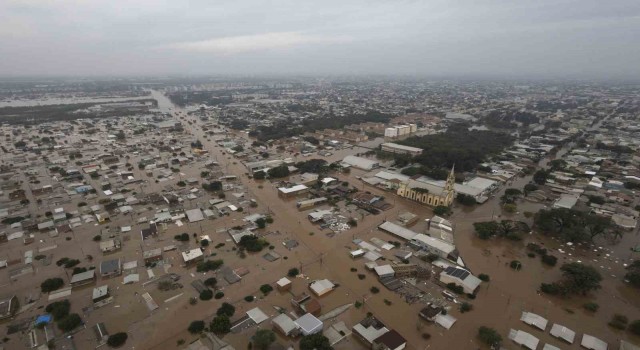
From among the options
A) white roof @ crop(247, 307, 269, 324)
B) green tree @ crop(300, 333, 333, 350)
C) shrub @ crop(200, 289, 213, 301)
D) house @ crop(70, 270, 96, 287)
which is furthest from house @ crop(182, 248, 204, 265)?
green tree @ crop(300, 333, 333, 350)

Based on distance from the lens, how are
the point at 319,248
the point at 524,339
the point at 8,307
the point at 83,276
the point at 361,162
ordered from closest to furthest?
the point at 524,339
the point at 8,307
the point at 83,276
the point at 319,248
the point at 361,162

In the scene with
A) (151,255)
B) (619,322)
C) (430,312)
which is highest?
(151,255)

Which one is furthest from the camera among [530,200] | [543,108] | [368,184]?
[543,108]

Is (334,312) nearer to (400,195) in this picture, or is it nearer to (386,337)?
(386,337)

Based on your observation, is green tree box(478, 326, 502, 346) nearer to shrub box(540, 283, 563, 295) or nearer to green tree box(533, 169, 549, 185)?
shrub box(540, 283, 563, 295)

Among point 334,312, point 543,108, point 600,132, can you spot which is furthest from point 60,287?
point 543,108

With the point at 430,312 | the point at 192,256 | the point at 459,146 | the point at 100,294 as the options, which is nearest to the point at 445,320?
the point at 430,312

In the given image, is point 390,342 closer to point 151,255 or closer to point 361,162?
point 151,255
